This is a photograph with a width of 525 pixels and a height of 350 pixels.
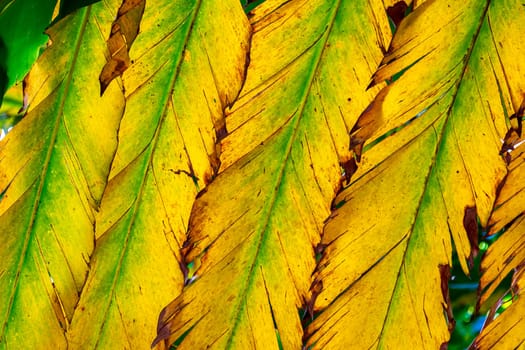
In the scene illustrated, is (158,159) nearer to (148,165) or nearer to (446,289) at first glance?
(148,165)

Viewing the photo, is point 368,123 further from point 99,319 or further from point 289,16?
point 99,319

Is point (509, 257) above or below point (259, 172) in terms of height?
below

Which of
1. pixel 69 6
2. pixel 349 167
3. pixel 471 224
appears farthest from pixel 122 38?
pixel 471 224

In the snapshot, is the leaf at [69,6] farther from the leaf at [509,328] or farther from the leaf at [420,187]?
the leaf at [509,328]

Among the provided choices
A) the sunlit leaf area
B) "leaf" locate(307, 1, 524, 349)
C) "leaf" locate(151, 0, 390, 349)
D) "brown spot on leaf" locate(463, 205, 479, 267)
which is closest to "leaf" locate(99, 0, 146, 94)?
the sunlit leaf area

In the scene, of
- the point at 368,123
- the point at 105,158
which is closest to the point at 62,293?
the point at 105,158

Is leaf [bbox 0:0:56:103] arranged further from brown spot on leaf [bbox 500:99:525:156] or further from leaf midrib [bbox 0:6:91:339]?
brown spot on leaf [bbox 500:99:525:156]
